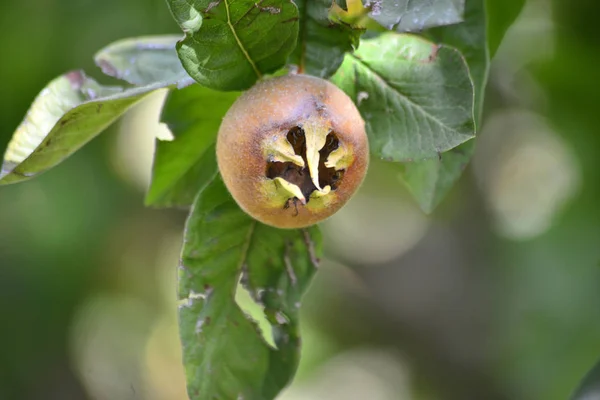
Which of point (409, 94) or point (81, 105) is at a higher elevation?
point (81, 105)

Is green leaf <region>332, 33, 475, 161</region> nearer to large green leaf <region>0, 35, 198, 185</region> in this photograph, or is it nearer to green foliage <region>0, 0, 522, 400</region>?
green foliage <region>0, 0, 522, 400</region>

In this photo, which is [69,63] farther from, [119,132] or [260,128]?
[260,128]

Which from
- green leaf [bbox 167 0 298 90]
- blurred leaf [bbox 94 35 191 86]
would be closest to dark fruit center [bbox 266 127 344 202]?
green leaf [bbox 167 0 298 90]

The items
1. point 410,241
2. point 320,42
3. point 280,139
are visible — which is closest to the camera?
point 280,139

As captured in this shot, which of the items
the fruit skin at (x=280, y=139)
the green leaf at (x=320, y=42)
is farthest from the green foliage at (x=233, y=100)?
the fruit skin at (x=280, y=139)

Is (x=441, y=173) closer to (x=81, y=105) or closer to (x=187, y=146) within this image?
(x=187, y=146)

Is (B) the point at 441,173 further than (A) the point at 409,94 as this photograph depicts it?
Yes

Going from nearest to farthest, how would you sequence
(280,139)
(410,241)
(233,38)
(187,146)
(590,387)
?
(280,139), (233,38), (187,146), (590,387), (410,241)

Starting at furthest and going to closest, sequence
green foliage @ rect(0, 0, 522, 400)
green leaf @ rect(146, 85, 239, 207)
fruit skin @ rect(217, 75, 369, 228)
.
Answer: green leaf @ rect(146, 85, 239, 207)
green foliage @ rect(0, 0, 522, 400)
fruit skin @ rect(217, 75, 369, 228)

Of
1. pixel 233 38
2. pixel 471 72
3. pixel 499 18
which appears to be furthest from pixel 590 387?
pixel 233 38
